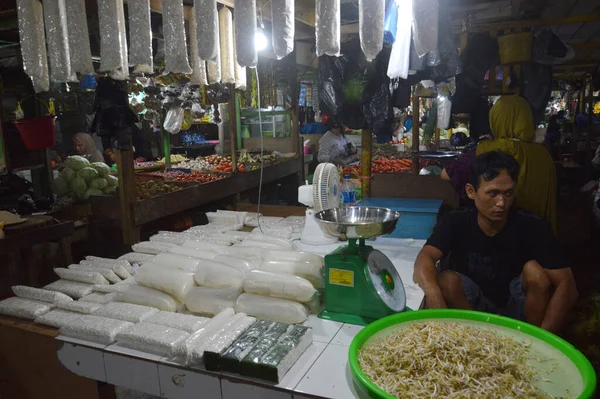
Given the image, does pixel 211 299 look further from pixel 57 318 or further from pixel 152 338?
pixel 57 318

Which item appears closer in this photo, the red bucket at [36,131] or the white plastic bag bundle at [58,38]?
the white plastic bag bundle at [58,38]

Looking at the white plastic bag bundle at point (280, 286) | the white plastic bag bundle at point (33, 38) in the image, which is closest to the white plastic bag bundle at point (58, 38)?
the white plastic bag bundle at point (33, 38)

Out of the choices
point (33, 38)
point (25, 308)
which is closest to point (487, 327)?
point (25, 308)

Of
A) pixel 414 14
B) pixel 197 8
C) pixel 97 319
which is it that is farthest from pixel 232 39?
pixel 97 319

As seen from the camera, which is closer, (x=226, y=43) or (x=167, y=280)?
(x=167, y=280)

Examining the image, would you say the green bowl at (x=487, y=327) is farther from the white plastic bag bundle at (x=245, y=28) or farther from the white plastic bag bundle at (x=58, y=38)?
the white plastic bag bundle at (x=58, y=38)

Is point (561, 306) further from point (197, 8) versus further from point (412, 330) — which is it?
point (197, 8)

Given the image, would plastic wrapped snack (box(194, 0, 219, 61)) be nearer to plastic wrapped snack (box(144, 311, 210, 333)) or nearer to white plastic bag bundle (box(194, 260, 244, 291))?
white plastic bag bundle (box(194, 260, 244, 291))

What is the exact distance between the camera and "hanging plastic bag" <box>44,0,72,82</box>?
255cm

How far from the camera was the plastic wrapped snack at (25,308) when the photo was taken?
92.0 inches

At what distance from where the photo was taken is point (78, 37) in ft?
8.41

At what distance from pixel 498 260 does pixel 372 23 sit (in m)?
1.72

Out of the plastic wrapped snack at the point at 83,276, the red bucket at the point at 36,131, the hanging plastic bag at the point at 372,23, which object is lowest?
the plastic wrapped snack at the point at 83,276

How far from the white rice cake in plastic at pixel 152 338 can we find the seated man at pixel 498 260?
54.4 inches
